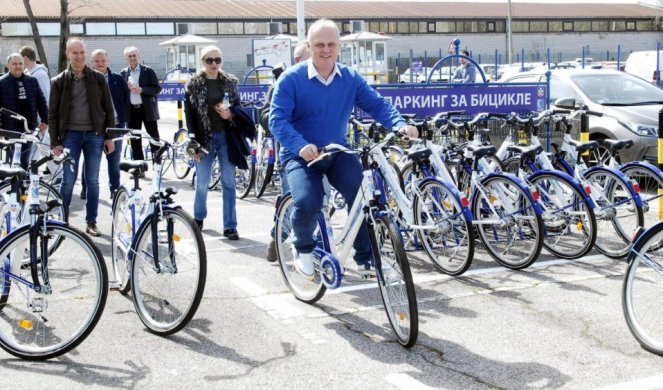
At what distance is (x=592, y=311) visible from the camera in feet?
17.6

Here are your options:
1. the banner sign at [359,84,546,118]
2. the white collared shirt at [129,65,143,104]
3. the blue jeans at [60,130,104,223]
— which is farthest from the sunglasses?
the white collared shirt at [129,65,143,104]

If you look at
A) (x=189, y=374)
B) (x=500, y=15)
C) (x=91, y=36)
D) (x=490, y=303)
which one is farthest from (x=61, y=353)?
(x=500, y=15)

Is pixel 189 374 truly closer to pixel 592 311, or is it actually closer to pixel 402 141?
pixel 592 311

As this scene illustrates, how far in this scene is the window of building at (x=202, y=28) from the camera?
56.0 metres

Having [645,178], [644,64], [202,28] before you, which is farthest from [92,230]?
[202,28]

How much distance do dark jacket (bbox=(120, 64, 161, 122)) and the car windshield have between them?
588 centimetres

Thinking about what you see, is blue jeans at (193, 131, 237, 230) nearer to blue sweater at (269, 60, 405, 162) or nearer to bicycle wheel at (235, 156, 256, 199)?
bicycle wheel at (235, 156, 256, 199)

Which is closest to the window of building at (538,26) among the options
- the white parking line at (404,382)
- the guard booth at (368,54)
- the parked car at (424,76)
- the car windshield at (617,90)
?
the parked car at (424,76)

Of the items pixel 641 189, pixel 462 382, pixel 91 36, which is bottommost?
pixel 462 382

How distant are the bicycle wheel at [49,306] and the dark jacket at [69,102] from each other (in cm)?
329

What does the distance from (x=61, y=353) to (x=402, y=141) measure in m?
5.23

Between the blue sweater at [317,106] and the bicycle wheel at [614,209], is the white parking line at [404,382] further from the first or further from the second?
the bicycle wheel at [614,209]

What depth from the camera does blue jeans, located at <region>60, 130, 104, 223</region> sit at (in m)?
8.13

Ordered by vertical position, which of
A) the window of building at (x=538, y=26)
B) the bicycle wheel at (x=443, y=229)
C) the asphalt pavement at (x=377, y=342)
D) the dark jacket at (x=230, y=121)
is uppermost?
the window of building at (x=538, y=26)
